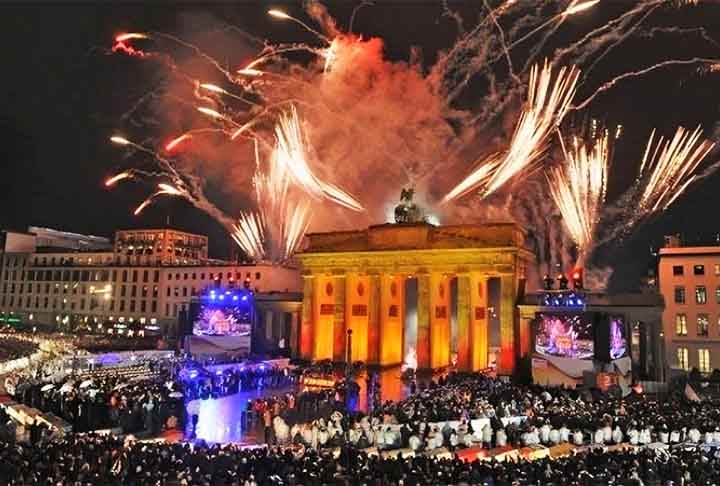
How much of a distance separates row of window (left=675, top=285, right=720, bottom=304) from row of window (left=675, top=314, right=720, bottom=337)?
1.32 m

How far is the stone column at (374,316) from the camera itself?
51688mm

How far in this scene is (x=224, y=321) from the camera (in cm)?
4944

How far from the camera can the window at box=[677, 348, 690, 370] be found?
51.5 meters

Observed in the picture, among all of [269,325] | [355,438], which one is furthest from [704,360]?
[269,325]

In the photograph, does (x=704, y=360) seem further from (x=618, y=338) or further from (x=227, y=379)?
(x=227, y=379)

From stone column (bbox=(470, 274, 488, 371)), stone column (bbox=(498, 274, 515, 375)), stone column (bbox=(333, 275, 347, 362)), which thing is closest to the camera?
stone column (bbox=(498, 274, 515, 375))

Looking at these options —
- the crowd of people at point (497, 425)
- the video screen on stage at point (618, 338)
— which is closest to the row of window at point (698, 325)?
the video screen on stage at point (618, 338)

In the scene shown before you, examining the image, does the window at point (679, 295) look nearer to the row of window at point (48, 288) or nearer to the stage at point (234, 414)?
the stage at point (234, 414)

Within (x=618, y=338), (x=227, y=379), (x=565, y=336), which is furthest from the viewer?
(x=618, y=338)

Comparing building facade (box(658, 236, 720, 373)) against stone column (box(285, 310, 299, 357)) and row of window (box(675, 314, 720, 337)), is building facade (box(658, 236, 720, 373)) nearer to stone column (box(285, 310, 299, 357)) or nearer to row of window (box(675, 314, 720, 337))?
row of window (box(675, 314, 720, 337))

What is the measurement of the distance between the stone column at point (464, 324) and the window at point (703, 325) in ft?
69.7

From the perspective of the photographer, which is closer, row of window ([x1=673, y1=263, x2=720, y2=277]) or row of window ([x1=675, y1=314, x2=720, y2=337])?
row of window ([x1=675, y1=314, x2=720, y2=337])

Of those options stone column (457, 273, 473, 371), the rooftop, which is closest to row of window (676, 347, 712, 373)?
the rooftop

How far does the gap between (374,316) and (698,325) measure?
2946 cm
